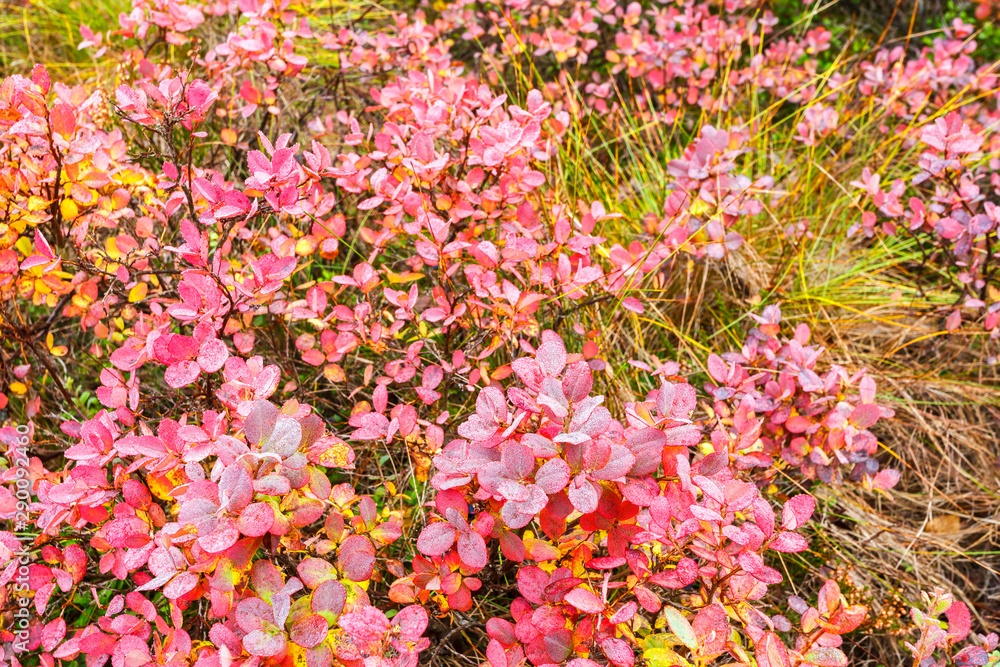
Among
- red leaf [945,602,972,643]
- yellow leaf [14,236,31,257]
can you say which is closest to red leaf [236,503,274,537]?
yellow leaf [14,236,31,257]

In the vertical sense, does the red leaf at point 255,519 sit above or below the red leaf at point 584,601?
above

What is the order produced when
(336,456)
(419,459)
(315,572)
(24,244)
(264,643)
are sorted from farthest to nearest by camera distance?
(24,244), (419,459), (336,456), (315,572), (264,643)

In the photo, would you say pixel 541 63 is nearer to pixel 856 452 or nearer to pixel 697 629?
pixel 856 452

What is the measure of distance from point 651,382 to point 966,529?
3.46 ft

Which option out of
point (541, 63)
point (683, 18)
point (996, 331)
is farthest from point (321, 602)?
point (541, 63)

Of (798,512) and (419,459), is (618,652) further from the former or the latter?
(419,459)

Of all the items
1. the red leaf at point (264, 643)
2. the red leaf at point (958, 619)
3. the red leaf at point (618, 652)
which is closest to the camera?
Result: the red leaf at point (264, 643)

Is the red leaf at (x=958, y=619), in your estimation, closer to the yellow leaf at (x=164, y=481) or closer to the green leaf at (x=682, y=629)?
the green leaf at (x=682, y=629)

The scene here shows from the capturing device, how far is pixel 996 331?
6.05 feet

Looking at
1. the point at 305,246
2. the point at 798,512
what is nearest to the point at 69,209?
the point at 305,246

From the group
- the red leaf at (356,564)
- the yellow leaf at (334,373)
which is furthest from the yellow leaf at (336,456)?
the yellow leaf at (334,373)

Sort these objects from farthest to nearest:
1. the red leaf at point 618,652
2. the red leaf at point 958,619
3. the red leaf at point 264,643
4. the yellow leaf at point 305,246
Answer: the yellow leaf at point 305,246, the red leaf at point 958,619, the red leaf at point 618,652, the red leaf at point 264,643

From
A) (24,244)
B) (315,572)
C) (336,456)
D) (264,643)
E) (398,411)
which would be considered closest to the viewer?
(264,643)

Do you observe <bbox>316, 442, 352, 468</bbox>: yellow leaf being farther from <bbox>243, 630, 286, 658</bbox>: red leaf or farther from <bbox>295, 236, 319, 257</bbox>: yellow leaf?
<bbox>295, 236, 319, 257</bbox>: yellow leaf
